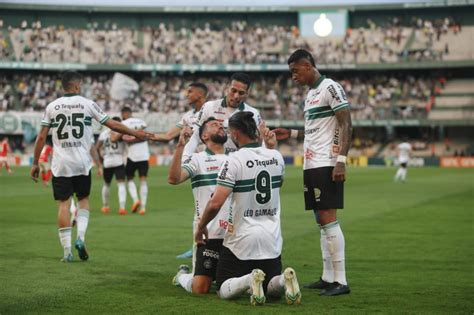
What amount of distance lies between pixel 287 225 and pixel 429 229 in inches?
117

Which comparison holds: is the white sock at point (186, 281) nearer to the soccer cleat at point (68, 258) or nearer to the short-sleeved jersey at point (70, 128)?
the soccer cleat at point (68, 258)

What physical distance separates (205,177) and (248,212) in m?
1.29

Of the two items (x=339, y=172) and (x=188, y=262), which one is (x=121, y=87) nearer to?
(x=188, y=262)

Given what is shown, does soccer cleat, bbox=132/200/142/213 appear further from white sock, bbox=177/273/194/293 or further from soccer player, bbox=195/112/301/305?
soccer player, bbox=195/112/301/305

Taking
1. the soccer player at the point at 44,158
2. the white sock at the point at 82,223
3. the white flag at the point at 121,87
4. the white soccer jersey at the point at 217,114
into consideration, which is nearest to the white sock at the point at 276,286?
the white soccer jersey at the point at 217,114

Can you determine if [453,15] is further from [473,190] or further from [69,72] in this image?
[69,72]

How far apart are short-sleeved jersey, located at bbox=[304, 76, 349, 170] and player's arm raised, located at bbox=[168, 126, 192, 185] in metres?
1.41

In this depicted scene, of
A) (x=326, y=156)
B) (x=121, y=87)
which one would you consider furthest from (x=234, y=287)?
(x=121, y=87)

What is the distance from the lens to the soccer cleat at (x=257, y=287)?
7.70 meters

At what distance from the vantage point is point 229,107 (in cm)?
979

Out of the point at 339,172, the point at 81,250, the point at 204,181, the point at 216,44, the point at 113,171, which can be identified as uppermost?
the point at 216,44

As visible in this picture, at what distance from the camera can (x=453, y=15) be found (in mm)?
68875

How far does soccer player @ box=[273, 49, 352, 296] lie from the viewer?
8820 mm

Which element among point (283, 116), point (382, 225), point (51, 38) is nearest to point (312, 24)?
point (283, 116)
